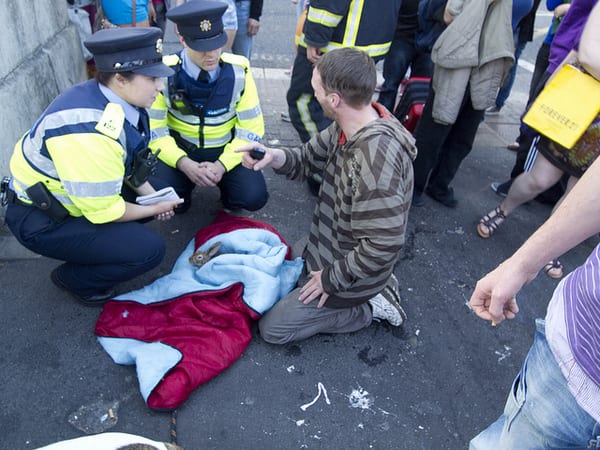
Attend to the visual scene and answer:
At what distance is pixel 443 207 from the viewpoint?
13.3 feet

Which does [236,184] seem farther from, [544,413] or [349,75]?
[544,413]

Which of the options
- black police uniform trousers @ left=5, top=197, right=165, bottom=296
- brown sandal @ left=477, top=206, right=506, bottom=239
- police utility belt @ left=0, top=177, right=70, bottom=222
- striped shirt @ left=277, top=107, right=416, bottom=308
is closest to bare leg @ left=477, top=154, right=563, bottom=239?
brown sandal @ left=477, top=206, right=506, bottom=239

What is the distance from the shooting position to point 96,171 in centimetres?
216

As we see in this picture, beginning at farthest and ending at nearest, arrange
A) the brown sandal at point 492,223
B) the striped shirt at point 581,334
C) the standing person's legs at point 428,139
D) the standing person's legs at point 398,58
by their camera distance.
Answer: the standing person's legs at point 398,58 → the brown sandal at point 492,223 → the standing person's legs at point 428,139 → the striped shirt at point 581,334

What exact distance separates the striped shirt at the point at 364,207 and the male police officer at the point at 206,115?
34.1 inches

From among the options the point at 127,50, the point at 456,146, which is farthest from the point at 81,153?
the point at 456,146

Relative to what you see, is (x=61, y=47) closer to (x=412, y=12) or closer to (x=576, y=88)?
(x=412, y=12)

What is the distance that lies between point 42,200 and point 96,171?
0.35m

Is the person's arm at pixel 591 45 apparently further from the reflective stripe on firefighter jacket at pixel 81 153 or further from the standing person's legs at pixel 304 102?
the reflective stripe on firefighter jacket at pixel 81 153

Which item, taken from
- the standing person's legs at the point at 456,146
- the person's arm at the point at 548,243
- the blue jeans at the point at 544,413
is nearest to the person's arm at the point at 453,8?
the standing person's legs at the point at 456,146

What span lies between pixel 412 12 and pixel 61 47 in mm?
3012

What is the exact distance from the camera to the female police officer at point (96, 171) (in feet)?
7.04

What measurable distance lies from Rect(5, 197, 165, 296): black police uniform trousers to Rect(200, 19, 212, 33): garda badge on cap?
119 cm

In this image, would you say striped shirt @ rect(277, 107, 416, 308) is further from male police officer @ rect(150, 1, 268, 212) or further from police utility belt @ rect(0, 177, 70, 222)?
police utility belt @ rect(0, 177, 70, 222)
